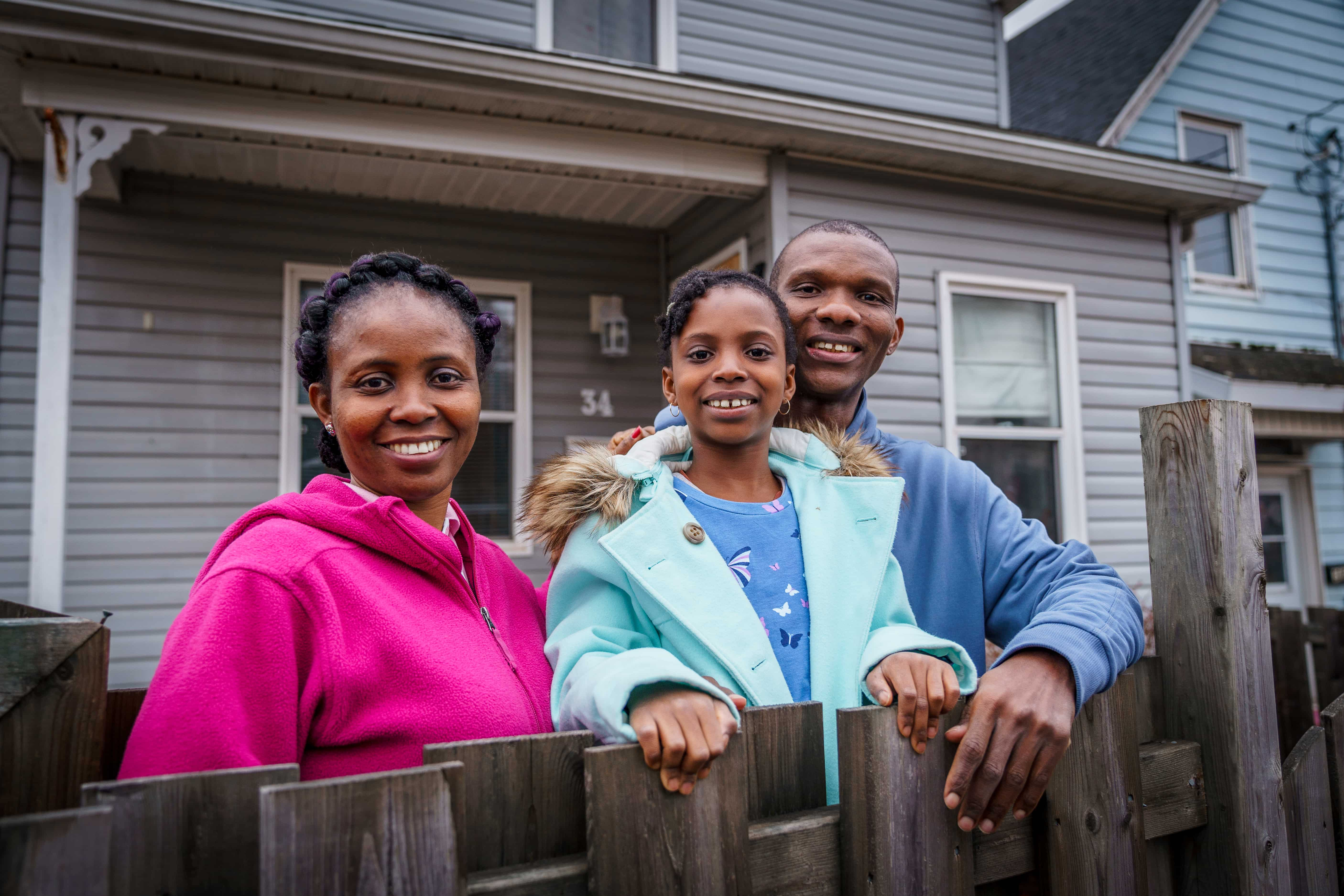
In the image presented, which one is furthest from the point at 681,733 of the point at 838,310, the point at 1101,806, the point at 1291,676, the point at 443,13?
the point at 443,13

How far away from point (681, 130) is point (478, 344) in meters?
3.83

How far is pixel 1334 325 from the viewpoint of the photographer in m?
9.29

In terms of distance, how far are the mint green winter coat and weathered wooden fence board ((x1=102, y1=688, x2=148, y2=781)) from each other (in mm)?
Result: 616

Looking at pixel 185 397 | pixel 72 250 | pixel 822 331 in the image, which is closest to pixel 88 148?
pixel 72 250

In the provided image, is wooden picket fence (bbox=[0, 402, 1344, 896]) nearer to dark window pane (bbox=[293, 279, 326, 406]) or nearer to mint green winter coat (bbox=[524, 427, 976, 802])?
mint green winter coat (bbox=[524, 427, 976, 802])

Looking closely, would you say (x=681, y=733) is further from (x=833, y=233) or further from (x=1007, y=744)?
(x=833, y=233)

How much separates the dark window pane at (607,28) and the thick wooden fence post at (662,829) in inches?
229

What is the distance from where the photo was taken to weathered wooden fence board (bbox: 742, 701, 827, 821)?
1.22 metres

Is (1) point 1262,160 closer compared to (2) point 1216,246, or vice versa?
(2) point 1216,246

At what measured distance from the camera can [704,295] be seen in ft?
5.44

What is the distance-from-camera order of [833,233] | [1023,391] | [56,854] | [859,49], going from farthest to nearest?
1. [859,49]
2. [1023,391]
3. [833,233]
4. [56,854]

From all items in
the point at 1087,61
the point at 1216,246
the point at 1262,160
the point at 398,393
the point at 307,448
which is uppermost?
the point at 1087,61

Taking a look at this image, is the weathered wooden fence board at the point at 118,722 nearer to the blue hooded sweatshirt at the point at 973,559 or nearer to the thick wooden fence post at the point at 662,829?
the thick wooden fence post at the point at 662,829

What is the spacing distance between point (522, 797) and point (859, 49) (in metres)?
6.94
